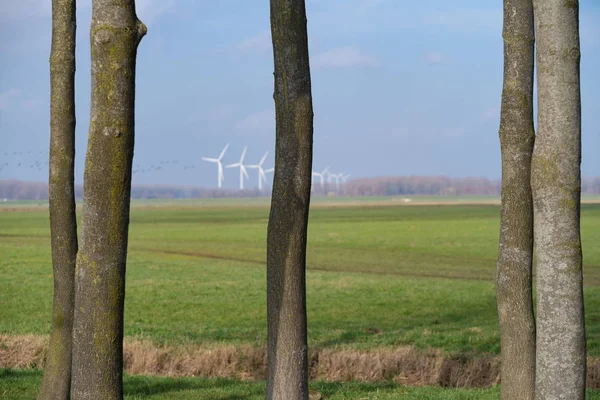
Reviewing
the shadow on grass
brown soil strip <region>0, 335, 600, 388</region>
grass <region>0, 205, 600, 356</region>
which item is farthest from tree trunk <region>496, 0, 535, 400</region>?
grass <region>0, 205, 600, 356</region>

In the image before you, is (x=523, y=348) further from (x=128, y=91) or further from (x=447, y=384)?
(x=447, y=384)

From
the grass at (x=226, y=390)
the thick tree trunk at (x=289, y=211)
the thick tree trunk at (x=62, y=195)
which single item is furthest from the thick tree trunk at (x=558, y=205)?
the thick tree trunk at (x=62, y=195)

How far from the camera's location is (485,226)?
78.8m

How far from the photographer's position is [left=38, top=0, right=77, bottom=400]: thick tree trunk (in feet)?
29.1

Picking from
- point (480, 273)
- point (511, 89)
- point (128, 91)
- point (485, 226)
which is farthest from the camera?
point (485, 226)

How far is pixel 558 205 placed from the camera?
6242mm

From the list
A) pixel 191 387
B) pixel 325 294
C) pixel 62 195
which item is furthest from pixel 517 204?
pixel 325 294

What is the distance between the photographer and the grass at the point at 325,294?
60.9 feet

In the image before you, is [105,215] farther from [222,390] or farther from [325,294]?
[325,294]

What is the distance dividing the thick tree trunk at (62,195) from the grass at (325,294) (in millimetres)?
7670

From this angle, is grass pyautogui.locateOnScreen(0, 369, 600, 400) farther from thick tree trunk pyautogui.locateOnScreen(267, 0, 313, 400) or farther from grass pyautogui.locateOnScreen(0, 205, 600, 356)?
grass pyautogui.locateOnScreen(0, 205, 600, 356)

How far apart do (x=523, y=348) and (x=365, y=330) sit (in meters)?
11.4

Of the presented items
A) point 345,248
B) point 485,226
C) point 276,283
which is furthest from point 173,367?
point 485,226

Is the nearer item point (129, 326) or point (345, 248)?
point (129, 326)
